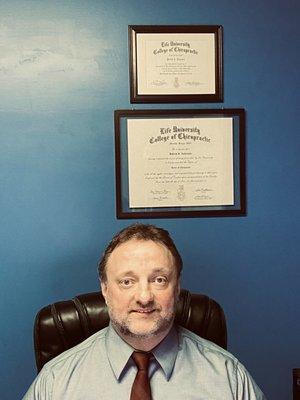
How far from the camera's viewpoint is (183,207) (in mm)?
2352

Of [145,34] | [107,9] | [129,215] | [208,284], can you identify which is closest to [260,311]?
[208,284]

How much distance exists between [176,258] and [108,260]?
0.22 m

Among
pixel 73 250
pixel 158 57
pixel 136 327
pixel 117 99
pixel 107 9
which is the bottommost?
pixel 136 327

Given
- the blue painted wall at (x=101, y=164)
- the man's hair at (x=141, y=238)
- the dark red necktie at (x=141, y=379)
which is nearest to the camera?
the dark red necktie at (x=141, y=379)

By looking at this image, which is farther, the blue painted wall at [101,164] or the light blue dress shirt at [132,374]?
the blue painted wall at [101,164]

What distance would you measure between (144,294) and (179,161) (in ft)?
2.75

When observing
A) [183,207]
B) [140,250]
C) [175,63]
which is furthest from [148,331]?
[175,63]

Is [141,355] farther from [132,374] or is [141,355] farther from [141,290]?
[141,290]

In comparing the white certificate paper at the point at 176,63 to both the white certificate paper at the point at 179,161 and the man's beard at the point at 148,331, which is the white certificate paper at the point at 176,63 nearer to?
the white certificate paper at the point at 179,161

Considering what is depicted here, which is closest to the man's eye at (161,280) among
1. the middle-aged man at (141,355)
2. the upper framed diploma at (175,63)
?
the middle-aged man at (141,355)

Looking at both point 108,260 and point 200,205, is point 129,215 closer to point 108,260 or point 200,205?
point 200,205

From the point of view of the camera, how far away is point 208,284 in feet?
7.83

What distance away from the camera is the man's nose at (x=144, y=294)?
1645 mm

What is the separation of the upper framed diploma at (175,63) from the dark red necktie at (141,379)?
1094mm
